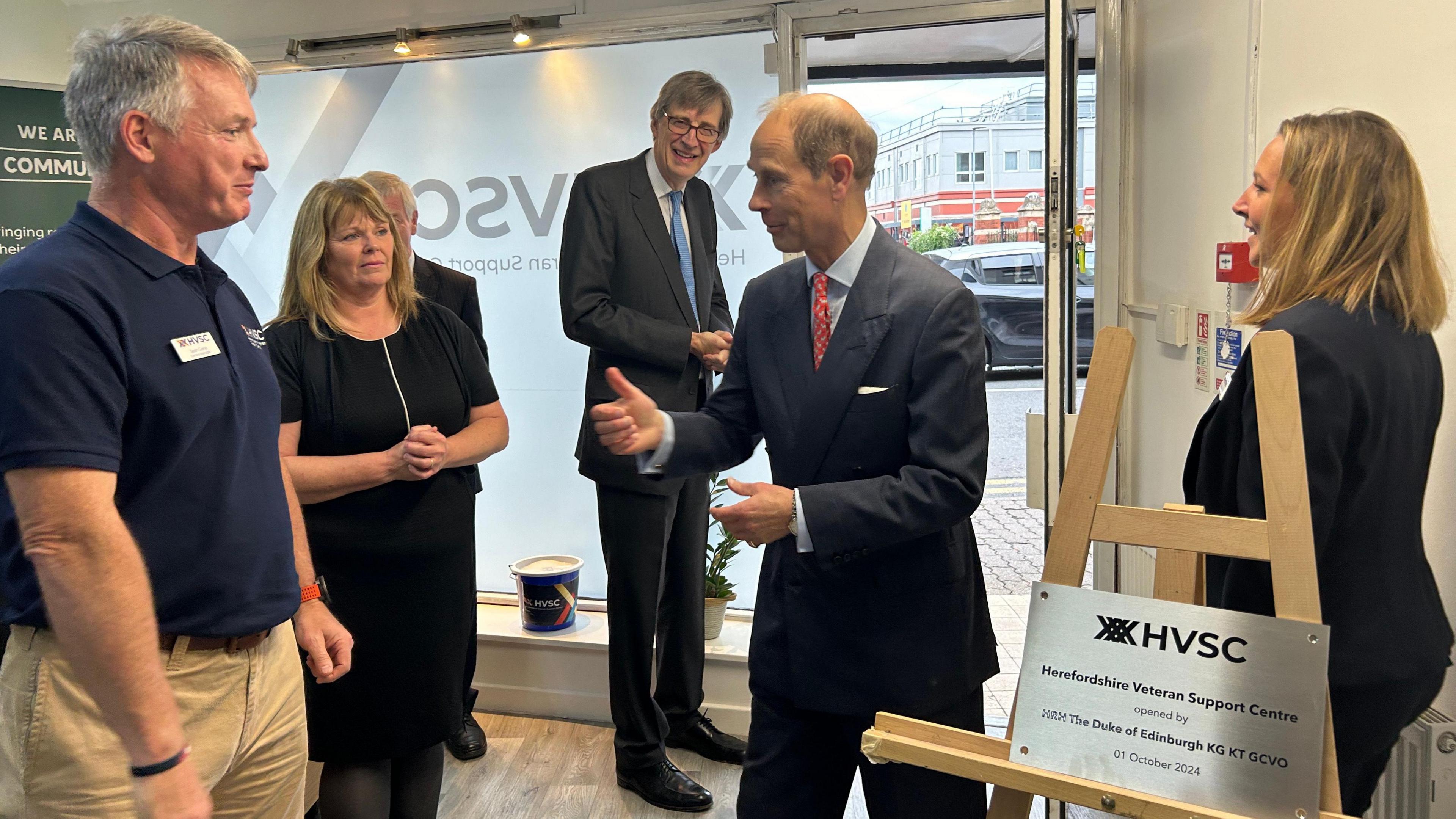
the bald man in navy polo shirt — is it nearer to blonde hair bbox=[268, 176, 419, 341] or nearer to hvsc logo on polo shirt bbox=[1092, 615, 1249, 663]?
blonde hair bbox=[268, 176, 419, 341]

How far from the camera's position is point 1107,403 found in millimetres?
1391

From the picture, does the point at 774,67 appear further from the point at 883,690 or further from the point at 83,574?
the point at 83,574

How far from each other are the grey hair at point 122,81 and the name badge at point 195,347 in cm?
26

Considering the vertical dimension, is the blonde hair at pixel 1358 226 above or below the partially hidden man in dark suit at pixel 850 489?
above

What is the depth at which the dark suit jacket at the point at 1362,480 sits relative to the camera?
138cm

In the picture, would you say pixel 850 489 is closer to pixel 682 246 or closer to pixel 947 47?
pixel 682 246

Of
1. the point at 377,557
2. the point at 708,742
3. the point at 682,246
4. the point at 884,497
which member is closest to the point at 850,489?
the point at 884,497

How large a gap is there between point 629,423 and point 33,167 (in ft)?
10.6

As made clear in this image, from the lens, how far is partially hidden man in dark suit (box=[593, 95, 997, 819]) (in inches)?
62.4

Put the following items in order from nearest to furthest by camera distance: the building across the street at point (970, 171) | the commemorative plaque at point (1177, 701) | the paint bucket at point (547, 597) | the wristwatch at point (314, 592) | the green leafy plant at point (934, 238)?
the commemorative plaque at point (1177, 701), the wristwatch at point (314, 592), the paint bucket at point (547, 597), the building across the street at point (970, 171), the green leafy plant at point (934, 238)

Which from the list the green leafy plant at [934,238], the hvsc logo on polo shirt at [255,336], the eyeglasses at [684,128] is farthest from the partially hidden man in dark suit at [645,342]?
the green leafy plant at [934,238]

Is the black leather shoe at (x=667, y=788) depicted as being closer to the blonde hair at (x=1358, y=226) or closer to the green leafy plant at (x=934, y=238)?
the blonde hair at (x=1358, y=226)

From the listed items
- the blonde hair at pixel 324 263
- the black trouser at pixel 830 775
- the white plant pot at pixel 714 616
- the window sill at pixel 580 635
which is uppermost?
the blonde hair at pixel 324 263

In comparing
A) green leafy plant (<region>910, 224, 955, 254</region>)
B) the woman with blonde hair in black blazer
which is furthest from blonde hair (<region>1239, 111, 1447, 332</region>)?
green leafy plant (<region>910, 224, 955, 254</region>)
